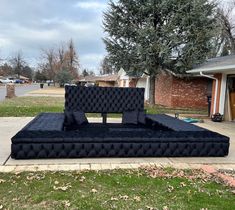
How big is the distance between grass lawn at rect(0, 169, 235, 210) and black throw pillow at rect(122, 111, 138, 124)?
3.81 meters

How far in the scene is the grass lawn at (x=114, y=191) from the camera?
3799mm

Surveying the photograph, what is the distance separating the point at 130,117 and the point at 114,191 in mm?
4905

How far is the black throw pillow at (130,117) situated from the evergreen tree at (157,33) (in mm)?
8448

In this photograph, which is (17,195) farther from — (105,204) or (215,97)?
(215,97)

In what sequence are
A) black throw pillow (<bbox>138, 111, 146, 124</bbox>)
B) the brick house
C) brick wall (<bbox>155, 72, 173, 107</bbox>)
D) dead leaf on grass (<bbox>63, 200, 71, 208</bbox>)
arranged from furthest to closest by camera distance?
brick wall (<bbox>155, 72, 173, 107</bbox>) < the brick house < black throw pillow (<bbox>138, 111, 146, 124</bbox>) < dead leaf on grass (<bbox>63, 200, 71, 208</bbox>)

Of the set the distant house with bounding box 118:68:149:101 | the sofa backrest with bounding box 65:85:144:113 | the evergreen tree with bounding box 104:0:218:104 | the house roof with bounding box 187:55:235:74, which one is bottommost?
the sofa backrest with bounding box 65:85:144:113

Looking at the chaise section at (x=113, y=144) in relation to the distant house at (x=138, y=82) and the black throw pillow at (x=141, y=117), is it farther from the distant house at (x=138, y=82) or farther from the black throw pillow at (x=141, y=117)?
the distant house at (x=138, y=82)

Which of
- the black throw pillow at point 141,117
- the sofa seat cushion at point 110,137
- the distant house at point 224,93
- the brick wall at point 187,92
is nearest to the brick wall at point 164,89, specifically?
the brick wall at point 187,92

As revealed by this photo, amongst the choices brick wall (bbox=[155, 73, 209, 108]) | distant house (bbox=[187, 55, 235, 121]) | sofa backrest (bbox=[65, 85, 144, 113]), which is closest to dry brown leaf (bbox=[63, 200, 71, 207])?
sofa backrest (bbox=[65, 85, 144, 113])

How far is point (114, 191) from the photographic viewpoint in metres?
4.22

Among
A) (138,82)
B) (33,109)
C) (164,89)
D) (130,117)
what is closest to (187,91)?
(164,89)

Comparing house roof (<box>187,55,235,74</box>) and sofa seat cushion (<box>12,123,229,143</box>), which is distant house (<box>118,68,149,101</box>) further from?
sofa seat cushion (<box>12,123,229,143</box>)

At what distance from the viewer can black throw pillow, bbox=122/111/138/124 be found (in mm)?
8938

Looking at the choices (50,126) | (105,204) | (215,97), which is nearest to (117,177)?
(105,204)
